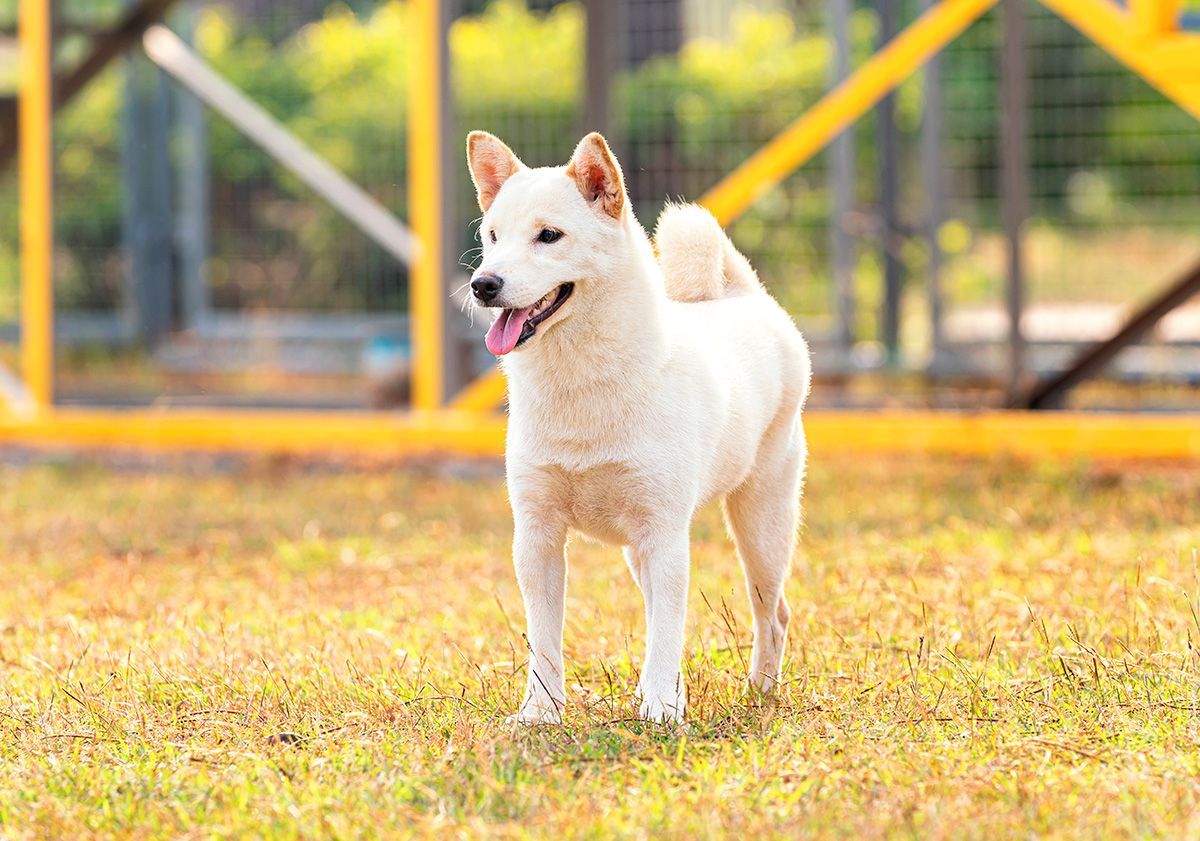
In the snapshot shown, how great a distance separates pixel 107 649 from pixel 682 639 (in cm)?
148

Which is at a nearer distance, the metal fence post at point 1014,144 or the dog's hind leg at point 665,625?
the dog's hind leg at point 665,625

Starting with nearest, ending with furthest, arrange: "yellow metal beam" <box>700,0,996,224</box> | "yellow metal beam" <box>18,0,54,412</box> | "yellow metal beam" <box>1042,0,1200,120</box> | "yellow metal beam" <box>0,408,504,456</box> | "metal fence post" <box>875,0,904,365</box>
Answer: "yellow metal beam" <box>1042,0,1200,120</box> → "yellow metal beam" <box>700,0,996,224</box> → "yellow metal beam" <box>0,408,504,456</box> → "yellow metal beam" <box>18,0,54,412</box> → "metal fence post" <box>875,0,904,365</box>

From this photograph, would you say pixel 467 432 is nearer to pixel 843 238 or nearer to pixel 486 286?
pixel 843 238

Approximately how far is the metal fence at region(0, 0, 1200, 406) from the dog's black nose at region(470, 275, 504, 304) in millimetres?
5997

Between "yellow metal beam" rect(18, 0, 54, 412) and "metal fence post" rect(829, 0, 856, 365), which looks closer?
"yellow metal beam" rect(18, 0, 54, 412)

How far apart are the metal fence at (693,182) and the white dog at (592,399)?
578 centimetres

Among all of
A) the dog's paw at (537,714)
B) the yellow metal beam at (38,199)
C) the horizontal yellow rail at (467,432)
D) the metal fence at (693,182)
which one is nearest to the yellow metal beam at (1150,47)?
the horizontal yellow rail at (467,432)

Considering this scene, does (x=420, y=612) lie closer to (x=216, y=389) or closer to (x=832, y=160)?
(x=216, y=389)

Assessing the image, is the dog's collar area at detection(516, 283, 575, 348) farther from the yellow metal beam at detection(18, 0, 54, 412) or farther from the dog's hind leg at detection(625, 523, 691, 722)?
the yellow metal beam at detection(18, 0, 54, 412)

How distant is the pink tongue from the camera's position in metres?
3.08

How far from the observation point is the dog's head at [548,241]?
10.1 feet

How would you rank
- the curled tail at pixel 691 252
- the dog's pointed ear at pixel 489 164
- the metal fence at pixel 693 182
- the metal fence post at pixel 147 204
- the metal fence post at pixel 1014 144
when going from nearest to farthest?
the dog's pointed ear at pixel 489 164, the curled tail at pixel 691 252, the metal fence post at pixel 1014 144, the metal fence at pixel 693 182, the metal fence post at pixel 147 204

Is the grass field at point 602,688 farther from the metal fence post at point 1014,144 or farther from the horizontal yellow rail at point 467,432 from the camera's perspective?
the metal fence post at point 1014,144

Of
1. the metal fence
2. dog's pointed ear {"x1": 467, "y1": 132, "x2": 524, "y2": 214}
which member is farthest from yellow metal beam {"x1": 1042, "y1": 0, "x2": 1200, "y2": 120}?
dog's pointed ear {"x1": 467, "y1": 132, "x2": 524, "y2": 214}
